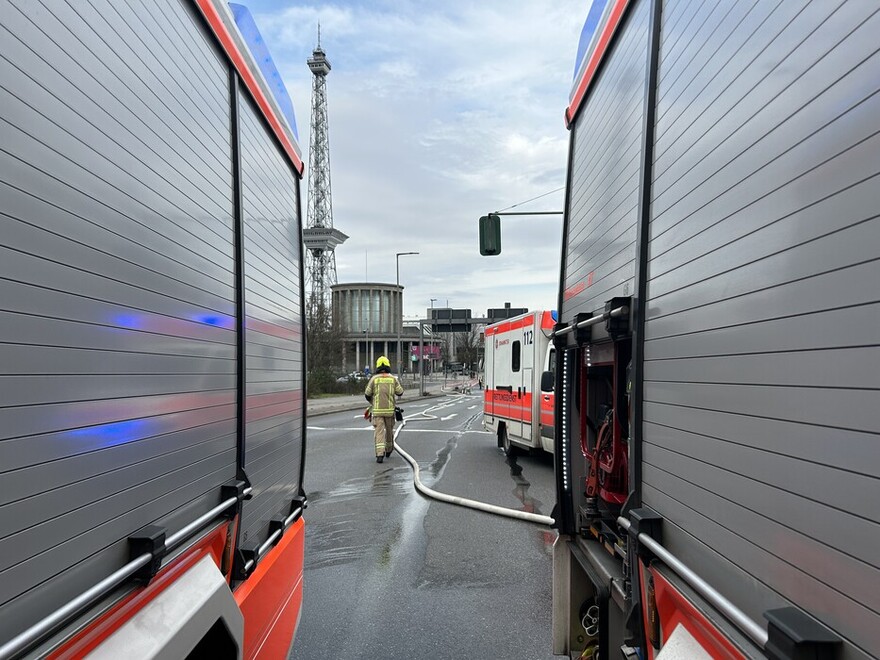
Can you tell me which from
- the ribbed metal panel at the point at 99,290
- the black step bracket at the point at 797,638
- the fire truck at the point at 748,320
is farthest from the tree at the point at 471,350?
the black step bracket at the point at 797,638

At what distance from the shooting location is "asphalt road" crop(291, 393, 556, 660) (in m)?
3.90

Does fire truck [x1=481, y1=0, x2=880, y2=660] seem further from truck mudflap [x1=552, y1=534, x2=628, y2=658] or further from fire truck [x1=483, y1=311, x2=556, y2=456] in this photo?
fire truck [x1=483, y1=311, x2=556, y2=456]

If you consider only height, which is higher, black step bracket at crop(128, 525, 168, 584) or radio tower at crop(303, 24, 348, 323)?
radio tower at crop(303, 24, 348, 323)

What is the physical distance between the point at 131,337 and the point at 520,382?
9.77 meters

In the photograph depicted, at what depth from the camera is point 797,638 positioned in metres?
1.14

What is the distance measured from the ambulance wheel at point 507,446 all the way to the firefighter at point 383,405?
2364mm

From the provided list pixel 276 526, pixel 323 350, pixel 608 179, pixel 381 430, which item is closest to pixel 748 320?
pixel 608 179

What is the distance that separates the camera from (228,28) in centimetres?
257

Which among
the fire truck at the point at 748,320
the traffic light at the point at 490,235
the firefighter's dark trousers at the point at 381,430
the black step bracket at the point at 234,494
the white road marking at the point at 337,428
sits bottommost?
the white road marking at the point at 337,428

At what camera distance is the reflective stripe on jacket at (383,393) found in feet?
35.7

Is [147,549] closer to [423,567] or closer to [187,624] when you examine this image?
[187,624]

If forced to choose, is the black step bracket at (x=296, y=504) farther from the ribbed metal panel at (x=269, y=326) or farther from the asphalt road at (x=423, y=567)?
the asphalt road at (x=423, y=567)

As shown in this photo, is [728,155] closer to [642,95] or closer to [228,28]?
[642,95]

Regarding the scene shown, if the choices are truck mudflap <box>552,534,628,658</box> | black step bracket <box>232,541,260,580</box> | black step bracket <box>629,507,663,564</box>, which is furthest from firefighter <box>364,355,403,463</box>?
black step bracket <box>629,507,663,564</box>
